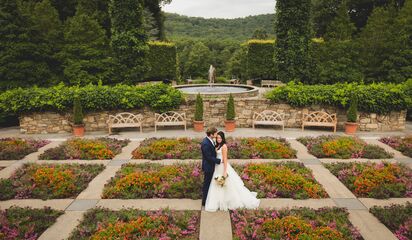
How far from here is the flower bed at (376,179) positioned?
7.22 meters

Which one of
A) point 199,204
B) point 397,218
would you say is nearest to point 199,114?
point 199,204

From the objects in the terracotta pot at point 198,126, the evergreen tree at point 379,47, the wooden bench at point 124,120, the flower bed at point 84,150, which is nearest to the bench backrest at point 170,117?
the terracotta pot at point 198,126

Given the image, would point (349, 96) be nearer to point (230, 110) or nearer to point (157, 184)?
point (230, 110)

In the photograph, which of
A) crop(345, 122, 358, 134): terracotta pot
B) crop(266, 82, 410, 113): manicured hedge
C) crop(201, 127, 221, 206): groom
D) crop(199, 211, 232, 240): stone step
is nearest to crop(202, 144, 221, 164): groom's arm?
crop(201, 127, 221, 206): groom

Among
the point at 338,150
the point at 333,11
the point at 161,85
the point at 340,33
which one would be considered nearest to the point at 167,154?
the point at 161,85

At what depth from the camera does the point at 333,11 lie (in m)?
33.0

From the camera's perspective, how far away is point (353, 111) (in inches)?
498

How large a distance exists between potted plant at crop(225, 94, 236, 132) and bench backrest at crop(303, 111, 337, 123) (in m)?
3.26

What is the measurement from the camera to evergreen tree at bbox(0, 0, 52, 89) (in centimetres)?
1451

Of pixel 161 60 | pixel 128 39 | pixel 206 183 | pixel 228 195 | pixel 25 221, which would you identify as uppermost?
pixel 128 39

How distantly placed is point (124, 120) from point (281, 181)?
316 inches

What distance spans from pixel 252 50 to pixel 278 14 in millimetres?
8045

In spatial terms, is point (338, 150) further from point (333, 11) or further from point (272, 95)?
point (333, 11)

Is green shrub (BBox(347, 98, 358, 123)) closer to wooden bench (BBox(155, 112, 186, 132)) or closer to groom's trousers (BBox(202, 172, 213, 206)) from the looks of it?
wooden bench (BBox(155, 112, 186, 132))
